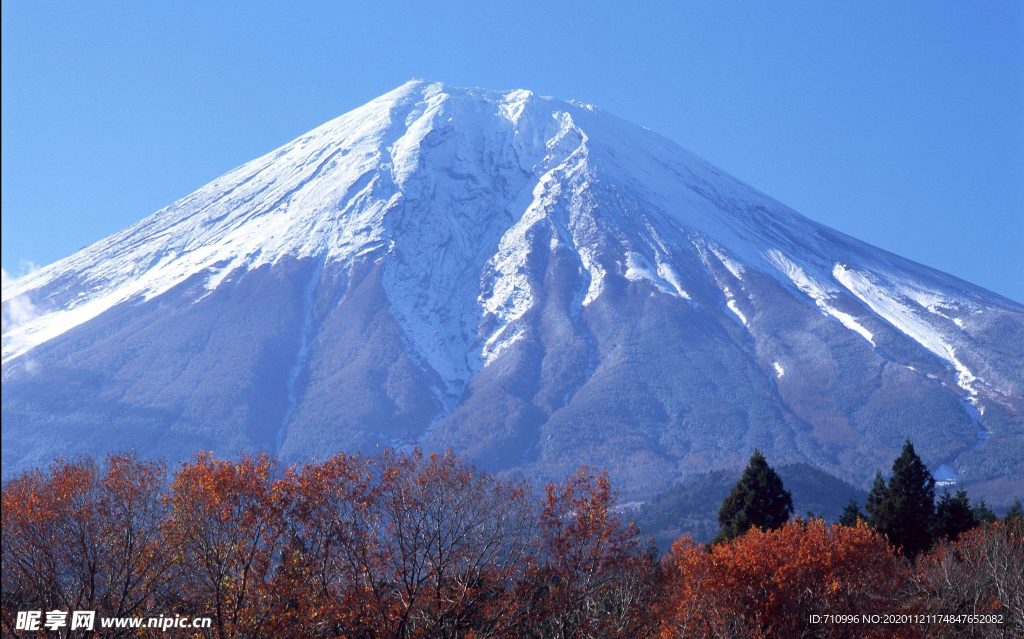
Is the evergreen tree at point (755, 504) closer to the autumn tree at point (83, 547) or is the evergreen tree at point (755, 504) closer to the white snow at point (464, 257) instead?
the autumn tree at point (83, 547)

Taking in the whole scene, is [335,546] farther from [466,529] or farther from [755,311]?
[755,311]

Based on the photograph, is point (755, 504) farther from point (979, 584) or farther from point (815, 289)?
point (815, 289)

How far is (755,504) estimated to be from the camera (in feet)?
134

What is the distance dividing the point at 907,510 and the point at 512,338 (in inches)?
4738

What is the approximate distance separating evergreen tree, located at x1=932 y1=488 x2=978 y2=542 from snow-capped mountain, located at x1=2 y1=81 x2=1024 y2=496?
75177mm

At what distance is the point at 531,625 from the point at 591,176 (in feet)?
581

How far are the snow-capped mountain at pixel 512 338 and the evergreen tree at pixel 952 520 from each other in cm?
7518

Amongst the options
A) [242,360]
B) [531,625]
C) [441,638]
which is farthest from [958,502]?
[242,360]

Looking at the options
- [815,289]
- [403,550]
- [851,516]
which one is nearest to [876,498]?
[851,516]

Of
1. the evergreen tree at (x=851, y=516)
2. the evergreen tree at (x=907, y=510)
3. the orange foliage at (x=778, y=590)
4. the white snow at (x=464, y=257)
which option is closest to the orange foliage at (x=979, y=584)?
the orange foliage at (x=778, y=590)

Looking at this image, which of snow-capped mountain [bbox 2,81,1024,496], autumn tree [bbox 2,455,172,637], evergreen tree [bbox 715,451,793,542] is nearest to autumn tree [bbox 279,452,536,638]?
autumn tree [bbox 2,455,172,637]

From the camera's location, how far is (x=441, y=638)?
22531 mm

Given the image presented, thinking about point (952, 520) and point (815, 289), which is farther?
point (815, 289)

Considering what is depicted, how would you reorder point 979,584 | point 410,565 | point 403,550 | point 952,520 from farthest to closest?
point 952,520 < point 979,584 < point 410,565 < point 403,550
